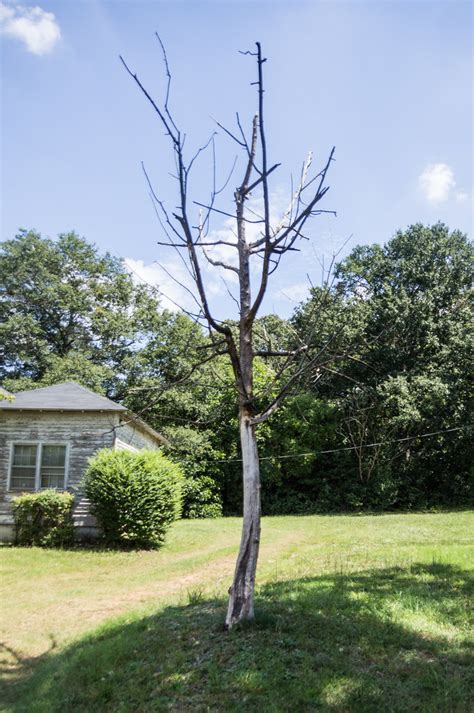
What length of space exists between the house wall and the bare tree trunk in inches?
395

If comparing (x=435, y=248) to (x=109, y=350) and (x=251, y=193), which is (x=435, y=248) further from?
(x=251, y=193)

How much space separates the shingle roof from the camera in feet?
46.4

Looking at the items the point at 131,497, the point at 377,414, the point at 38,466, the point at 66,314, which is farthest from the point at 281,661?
the point at 66,314

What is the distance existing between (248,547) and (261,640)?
72 cm

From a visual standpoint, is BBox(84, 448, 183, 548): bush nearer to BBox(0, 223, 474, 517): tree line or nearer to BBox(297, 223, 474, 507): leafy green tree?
BBox(0, 223, 474, 517): tree line

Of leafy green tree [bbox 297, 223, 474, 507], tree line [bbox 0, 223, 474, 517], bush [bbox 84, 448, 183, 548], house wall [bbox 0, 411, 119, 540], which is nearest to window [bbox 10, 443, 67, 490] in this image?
house wall [bbox 0, 411, 119, 540]

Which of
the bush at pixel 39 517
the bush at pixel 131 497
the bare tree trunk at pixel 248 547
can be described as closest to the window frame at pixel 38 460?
the bush at pixel 39 517

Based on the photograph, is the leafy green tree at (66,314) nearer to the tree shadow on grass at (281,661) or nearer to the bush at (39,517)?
the bush at (39,517)

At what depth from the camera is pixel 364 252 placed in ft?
77.9

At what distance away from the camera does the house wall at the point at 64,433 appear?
14.4 meters

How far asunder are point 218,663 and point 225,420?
19.0m

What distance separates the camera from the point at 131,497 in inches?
465

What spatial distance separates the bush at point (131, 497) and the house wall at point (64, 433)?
2097 millimetres

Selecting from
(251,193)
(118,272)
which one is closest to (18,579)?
(251,193)
